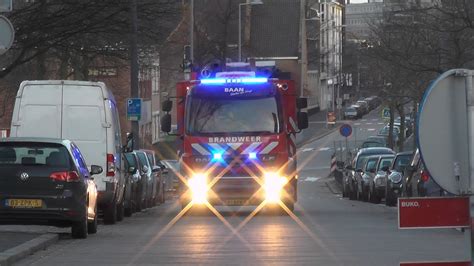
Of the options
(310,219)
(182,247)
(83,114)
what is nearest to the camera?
(182,247)

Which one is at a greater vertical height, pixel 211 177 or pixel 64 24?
pixel 64 24

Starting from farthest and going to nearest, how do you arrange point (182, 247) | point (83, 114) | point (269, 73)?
point (269, 73) < point (83, 114) < point (182, 247)

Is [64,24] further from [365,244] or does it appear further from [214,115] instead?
[365,244]

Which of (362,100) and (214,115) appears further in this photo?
(362,100)

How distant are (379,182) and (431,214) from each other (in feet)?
79.6

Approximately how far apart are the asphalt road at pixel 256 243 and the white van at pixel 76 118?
1253mm

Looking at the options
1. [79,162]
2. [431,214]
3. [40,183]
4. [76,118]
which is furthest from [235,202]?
[431,214]

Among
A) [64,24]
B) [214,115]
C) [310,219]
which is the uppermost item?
[64,24]

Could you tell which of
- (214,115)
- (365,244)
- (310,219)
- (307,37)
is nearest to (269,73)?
(214,115)

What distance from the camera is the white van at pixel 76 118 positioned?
20344mm

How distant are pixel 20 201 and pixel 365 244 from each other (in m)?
4.98

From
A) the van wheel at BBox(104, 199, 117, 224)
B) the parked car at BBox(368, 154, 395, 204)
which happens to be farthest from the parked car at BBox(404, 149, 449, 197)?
the parked car at BBox(368, 154, 395, 204)

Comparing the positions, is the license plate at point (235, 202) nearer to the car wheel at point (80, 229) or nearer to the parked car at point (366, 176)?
the car wheel at point (80, 229)

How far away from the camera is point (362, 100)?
364 feet
